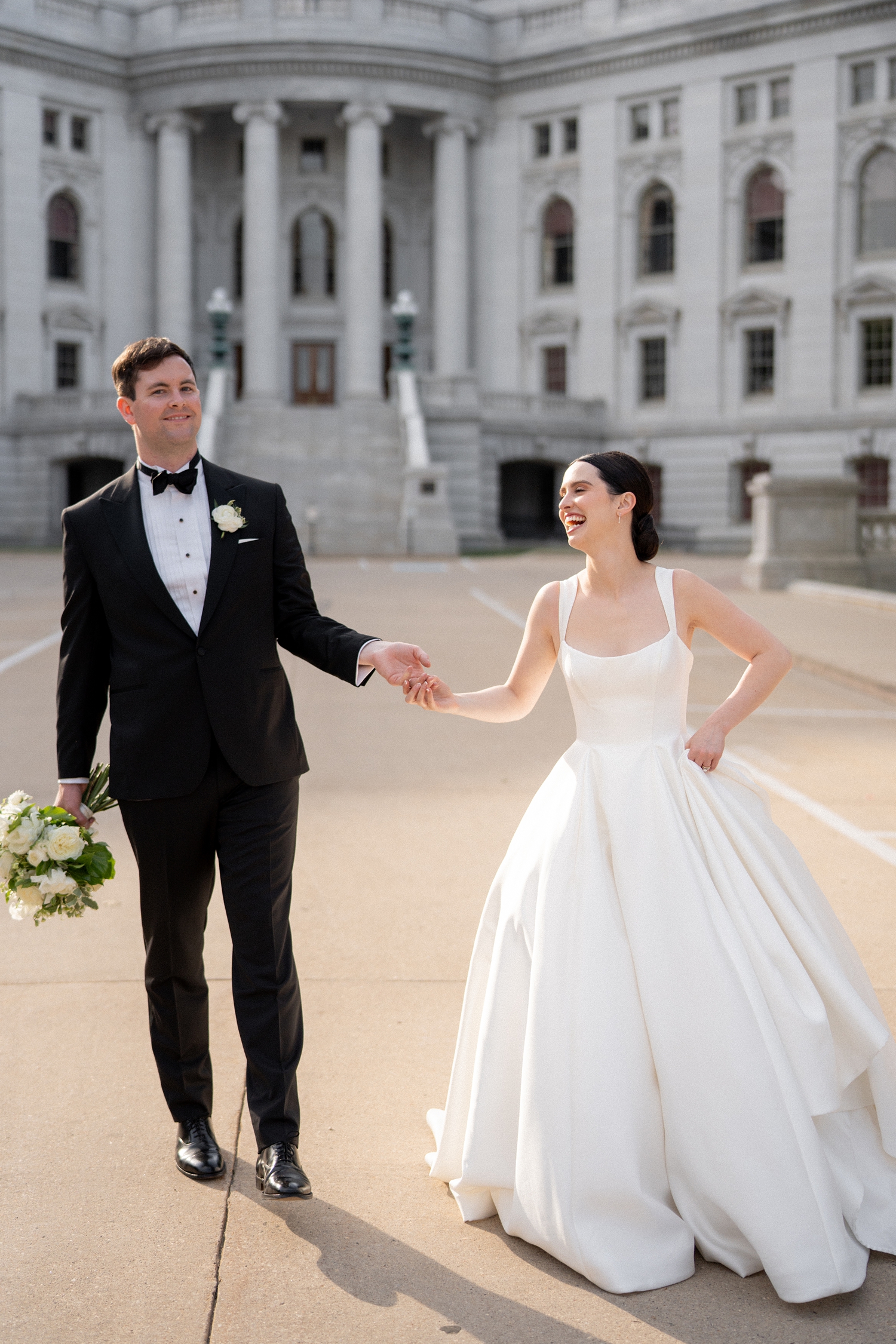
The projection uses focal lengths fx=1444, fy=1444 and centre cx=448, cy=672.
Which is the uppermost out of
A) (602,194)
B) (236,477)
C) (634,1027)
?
(602,194)

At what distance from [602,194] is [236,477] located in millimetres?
52899

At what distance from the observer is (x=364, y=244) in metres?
53.9

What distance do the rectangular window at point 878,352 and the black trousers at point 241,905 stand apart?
49170 millimetres

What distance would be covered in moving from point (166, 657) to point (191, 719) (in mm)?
176

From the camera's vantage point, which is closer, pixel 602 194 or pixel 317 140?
pixel 602 194

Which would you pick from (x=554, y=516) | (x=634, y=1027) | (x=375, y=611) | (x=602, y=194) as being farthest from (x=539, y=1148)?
(x=602, y=194)

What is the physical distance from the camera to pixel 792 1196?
325cm

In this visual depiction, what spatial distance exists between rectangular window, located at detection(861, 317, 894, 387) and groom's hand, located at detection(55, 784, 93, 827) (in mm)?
49234

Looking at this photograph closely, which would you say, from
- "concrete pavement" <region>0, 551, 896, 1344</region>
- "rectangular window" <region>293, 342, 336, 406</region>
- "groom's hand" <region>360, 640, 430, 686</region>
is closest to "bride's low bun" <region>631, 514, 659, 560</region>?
"groom's hand" <region>360, 640, 430, 686</region>

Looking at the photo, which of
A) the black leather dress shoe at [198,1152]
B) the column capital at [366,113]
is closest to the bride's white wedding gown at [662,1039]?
the black leather dress shoe at [198,1152]

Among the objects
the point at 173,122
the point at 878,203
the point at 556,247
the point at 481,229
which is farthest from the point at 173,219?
the point at 878,203

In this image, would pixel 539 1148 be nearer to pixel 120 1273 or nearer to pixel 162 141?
pixel 120 1273

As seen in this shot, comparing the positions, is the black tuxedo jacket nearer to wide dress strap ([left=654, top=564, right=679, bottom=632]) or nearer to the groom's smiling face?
the groom's smiling face

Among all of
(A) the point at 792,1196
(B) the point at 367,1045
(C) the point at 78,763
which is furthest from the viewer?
(B) the point at 367,1045
